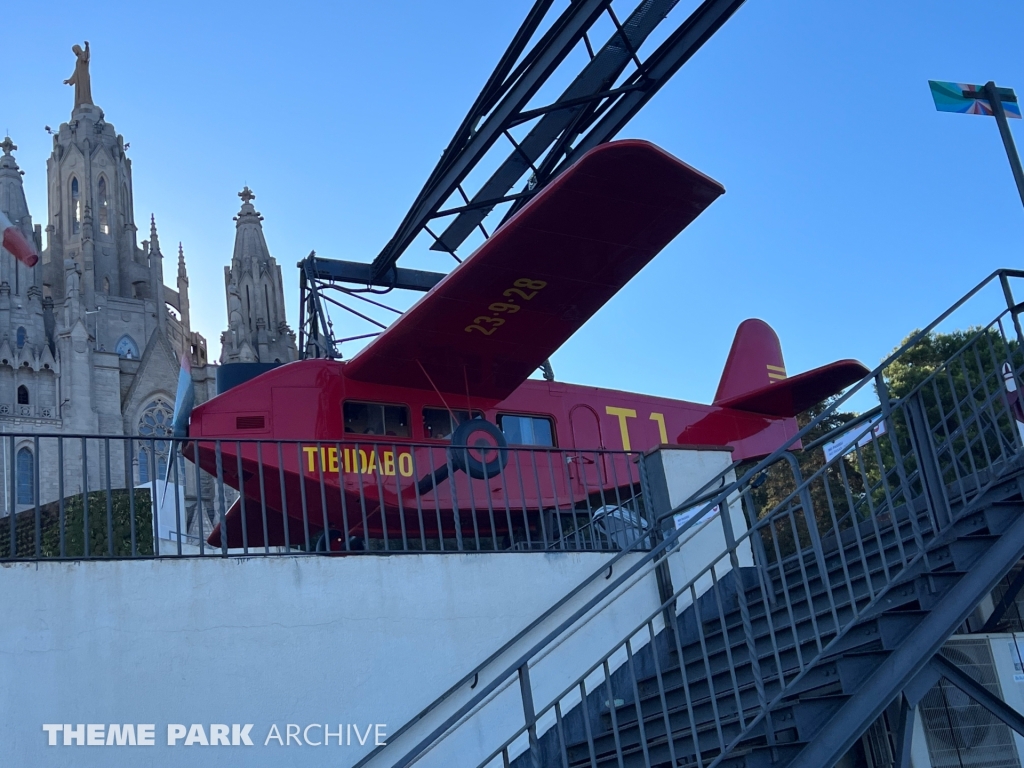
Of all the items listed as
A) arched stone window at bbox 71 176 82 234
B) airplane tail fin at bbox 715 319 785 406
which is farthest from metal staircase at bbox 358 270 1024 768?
arched stone window at bbox 71 176 82 234

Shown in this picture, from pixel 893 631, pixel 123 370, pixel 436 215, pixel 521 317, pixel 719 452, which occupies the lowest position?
pixel 893 631

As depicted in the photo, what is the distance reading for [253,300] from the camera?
7556 centimetres

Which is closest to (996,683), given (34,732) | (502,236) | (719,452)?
(719,452)

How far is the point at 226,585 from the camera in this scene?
706cm

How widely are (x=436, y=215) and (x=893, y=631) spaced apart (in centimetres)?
1081

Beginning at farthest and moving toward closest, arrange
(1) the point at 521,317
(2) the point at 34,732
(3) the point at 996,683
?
(1) the point at 521,317
(3) the point at 996,683
(2) the point at 34,732

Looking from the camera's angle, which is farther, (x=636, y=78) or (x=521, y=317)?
(x=636, y=78)

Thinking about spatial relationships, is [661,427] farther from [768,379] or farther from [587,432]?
[768,379]

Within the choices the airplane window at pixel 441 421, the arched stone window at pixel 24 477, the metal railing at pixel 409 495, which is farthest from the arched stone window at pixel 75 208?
the airplane window at pixel 441 421

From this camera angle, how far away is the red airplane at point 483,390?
9883mm

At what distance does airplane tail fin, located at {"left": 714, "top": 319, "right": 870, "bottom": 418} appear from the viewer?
14.7m

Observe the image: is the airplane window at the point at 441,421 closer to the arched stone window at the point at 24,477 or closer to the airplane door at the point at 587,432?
the airplane door at the point at 587,432

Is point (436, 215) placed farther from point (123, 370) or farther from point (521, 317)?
point (123, 370)

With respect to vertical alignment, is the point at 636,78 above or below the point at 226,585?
above
